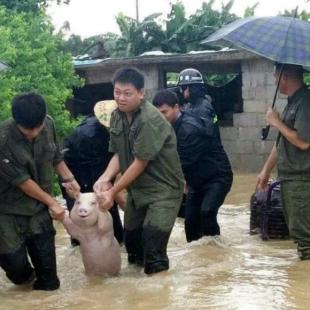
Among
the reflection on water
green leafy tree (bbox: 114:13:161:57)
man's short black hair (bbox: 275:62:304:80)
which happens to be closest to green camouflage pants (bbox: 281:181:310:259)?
the reflection on water

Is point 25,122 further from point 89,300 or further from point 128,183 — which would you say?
point 89,300

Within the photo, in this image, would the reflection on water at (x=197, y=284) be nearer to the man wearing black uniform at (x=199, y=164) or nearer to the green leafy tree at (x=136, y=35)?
the man wearing black uniform at (x=199, y=164)

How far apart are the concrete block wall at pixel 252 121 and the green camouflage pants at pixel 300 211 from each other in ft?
25.5

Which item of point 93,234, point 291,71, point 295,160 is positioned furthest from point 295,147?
point 93,234

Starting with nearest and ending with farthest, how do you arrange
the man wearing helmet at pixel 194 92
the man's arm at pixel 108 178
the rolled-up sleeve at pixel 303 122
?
the man's arm at pixel 108 178 → the rolled-up sleeve at pixel 303 122 → the man wearing helmet at pixel 194 92

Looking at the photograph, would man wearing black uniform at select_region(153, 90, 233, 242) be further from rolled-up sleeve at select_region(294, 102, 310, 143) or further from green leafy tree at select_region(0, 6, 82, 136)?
green leafy tree at select_region(0, 6, 82, 136)

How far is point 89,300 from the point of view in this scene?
17.6ft

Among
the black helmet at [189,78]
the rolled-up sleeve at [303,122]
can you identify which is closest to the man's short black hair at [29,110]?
the rolled-up sleeve at [303,122]

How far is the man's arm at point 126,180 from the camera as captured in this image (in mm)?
5613

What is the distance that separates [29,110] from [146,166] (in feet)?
3.34

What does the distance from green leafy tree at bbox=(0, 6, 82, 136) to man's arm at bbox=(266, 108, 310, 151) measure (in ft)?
13.5

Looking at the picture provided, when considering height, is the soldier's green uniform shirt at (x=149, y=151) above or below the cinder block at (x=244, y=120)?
above

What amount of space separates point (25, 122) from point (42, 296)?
4.13ft

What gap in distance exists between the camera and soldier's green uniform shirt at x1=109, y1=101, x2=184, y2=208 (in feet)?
18.4
